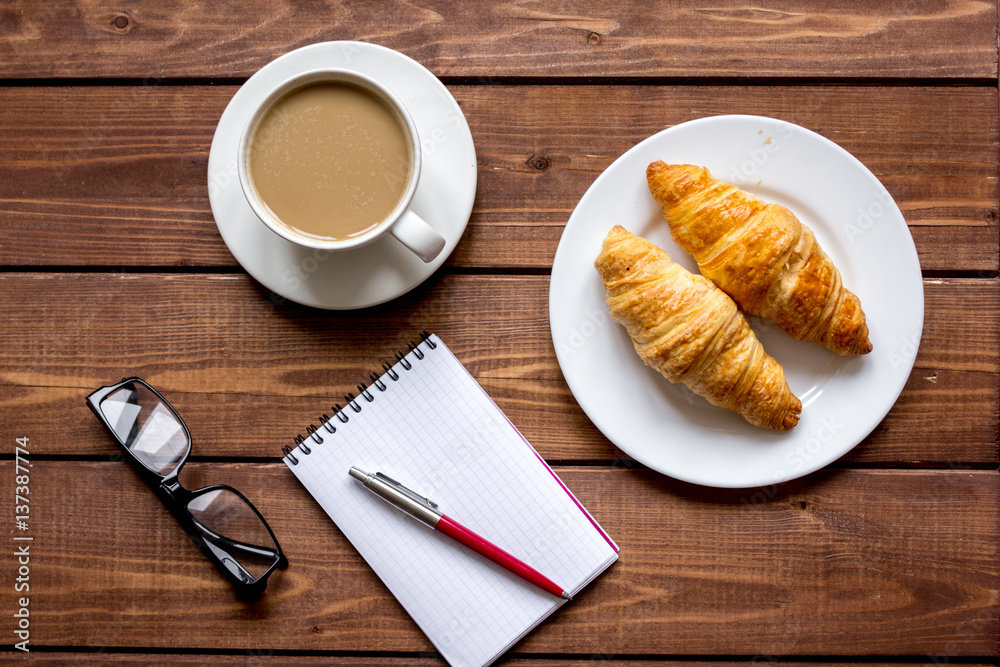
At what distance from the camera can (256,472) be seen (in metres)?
1.20

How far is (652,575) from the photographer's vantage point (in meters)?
1.19

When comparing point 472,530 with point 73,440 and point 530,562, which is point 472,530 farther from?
point 73,440

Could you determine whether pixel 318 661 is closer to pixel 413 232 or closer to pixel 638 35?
pixel 413 232

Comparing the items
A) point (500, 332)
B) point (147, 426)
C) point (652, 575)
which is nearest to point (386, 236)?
point (500, 332)

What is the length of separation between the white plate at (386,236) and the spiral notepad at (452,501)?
0.16 m

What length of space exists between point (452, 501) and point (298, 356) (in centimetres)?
38

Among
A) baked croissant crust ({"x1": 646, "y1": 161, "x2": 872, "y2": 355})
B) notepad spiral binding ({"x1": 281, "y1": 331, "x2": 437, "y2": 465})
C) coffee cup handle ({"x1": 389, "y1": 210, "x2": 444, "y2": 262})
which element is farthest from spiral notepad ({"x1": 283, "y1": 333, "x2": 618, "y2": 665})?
baked croissant crust ({"x1": 646, "y1": 161, "x2": 872, "y2": 355})

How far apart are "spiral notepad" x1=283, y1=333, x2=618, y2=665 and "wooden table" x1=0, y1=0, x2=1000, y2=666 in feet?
0.14

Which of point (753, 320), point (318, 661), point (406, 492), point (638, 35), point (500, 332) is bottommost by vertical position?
point (318, 661)

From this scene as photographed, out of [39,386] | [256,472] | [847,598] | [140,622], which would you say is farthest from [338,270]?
[847,598]

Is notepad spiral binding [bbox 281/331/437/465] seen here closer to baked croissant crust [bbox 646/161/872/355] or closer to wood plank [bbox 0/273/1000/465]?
wood plank [bbox 0/273/1000/465]

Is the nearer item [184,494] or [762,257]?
[762,257]

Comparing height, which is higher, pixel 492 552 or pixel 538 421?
pixel 538 421

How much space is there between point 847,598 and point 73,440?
1.43m
